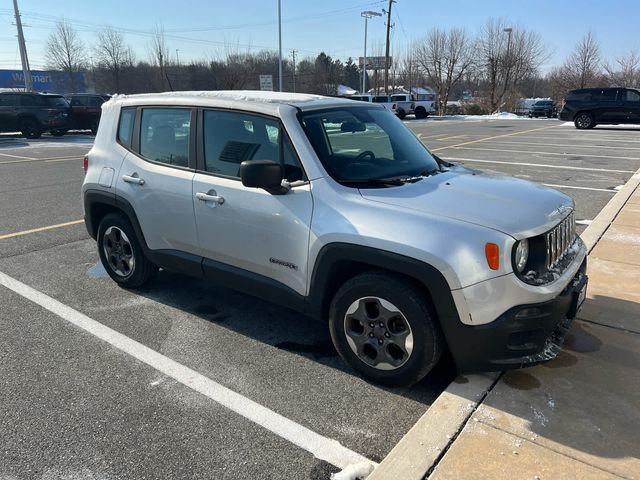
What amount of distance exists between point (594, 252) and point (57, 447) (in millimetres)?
5280

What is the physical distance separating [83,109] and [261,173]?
904 inches

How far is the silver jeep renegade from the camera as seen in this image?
2723 mm

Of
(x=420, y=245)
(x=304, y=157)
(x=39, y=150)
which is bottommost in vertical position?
(x=39, y=150)

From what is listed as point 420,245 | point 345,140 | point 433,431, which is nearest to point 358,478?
point 433,431

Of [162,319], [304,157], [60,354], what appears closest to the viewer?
[304,157]

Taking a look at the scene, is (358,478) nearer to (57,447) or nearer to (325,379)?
(325,379)

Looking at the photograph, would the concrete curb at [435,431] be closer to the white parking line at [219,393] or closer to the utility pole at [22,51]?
the white parking line at [219,393]

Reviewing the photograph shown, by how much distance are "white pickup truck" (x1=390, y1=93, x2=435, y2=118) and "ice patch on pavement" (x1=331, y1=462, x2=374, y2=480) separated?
123 feet

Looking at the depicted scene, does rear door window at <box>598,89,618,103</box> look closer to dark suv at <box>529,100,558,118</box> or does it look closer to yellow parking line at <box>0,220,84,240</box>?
dark suv at <box>529,100,558,118</box>

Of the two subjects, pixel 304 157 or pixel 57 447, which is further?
pixel 304 157

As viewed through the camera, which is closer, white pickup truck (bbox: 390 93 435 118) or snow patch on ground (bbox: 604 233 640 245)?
snow patch on ground (bbox: 604 233 640 245)

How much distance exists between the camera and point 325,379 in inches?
129

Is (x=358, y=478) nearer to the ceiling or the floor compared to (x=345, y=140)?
nearer to the floor

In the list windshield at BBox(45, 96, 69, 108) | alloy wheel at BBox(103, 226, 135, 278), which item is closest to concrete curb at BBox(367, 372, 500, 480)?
alloy wheel at BBox(103, 226, 135, 278)
